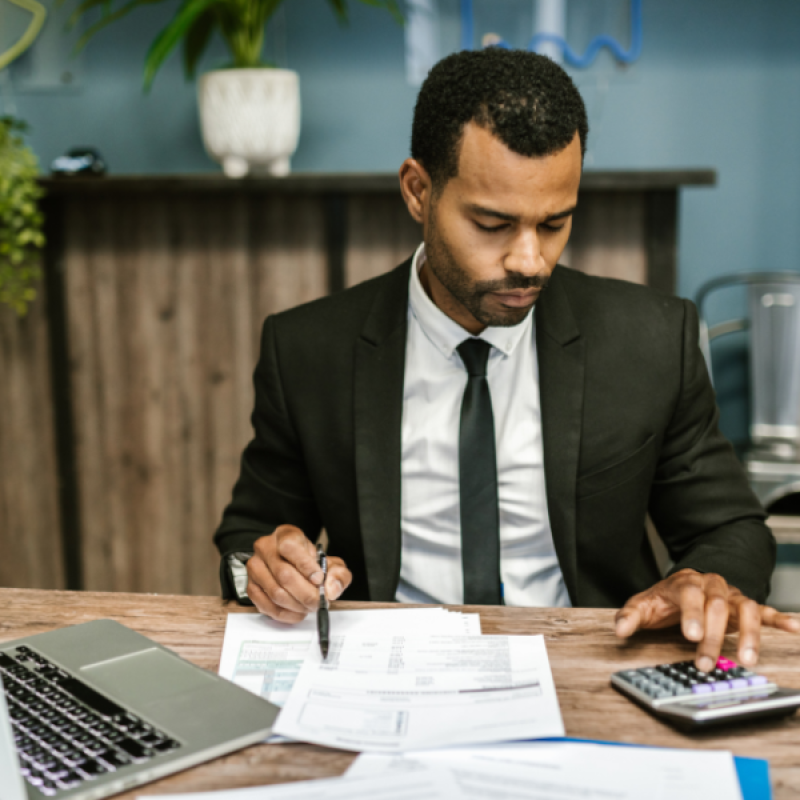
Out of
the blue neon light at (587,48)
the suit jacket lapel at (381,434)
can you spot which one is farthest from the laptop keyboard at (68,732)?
the blue neon light at (587,48)

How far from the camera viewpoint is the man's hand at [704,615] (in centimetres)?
82

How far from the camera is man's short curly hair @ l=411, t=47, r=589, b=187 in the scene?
3.58 feet

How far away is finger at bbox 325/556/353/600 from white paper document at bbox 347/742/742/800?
0.28 metres

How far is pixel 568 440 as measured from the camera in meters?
1.26

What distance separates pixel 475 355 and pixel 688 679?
24.9 inches

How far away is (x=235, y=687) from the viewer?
2.60 ft

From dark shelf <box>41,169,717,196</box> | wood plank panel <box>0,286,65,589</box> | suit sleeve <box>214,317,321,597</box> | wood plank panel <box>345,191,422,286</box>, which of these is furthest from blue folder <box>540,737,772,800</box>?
wood plank panel <box>0,286,65,589</box>

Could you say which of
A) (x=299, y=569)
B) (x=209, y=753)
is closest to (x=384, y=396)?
(x=299, y=569)

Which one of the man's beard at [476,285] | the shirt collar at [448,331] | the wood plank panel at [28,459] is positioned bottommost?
the wood plank panel at [28,459]

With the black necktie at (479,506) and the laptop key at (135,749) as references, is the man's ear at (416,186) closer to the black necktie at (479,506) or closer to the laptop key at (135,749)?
the black necktie at (479,506)

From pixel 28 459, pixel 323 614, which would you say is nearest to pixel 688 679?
pixel 323 614

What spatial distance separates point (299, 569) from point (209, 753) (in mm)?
294

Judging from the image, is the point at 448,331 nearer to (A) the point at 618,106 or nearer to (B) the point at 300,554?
(B) the point at 300,554

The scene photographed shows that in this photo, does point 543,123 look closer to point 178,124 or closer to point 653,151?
point 653,151
